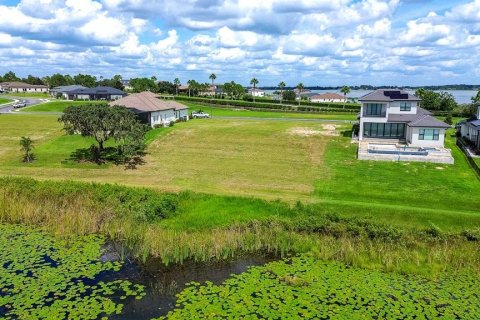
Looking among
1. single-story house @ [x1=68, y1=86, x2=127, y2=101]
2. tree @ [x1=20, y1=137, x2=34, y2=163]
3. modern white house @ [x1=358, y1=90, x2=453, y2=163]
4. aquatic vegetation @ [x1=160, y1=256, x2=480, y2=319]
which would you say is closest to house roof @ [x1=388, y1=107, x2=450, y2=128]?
modern white house @ [x1=358, y1=90, x2=453, y2=163]

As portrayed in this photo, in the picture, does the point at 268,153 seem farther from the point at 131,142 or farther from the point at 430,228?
the point at 430,228

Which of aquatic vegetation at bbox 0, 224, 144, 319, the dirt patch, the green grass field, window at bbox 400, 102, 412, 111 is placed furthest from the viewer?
the dirt patch

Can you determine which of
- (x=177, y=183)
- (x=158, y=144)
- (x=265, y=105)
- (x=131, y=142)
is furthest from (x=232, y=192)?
(x=265, y=105)

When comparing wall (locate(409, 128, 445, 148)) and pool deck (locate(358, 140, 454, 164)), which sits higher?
wall (locate(409, 128, 445, 148))

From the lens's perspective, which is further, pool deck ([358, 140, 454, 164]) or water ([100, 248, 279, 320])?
pool deck ([358, 140, 454, 164])

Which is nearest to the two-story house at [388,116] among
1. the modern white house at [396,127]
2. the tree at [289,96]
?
the modern white house at [396,127]

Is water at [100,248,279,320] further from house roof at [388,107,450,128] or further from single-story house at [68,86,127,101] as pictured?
single-story house at [68,86,127,101]
